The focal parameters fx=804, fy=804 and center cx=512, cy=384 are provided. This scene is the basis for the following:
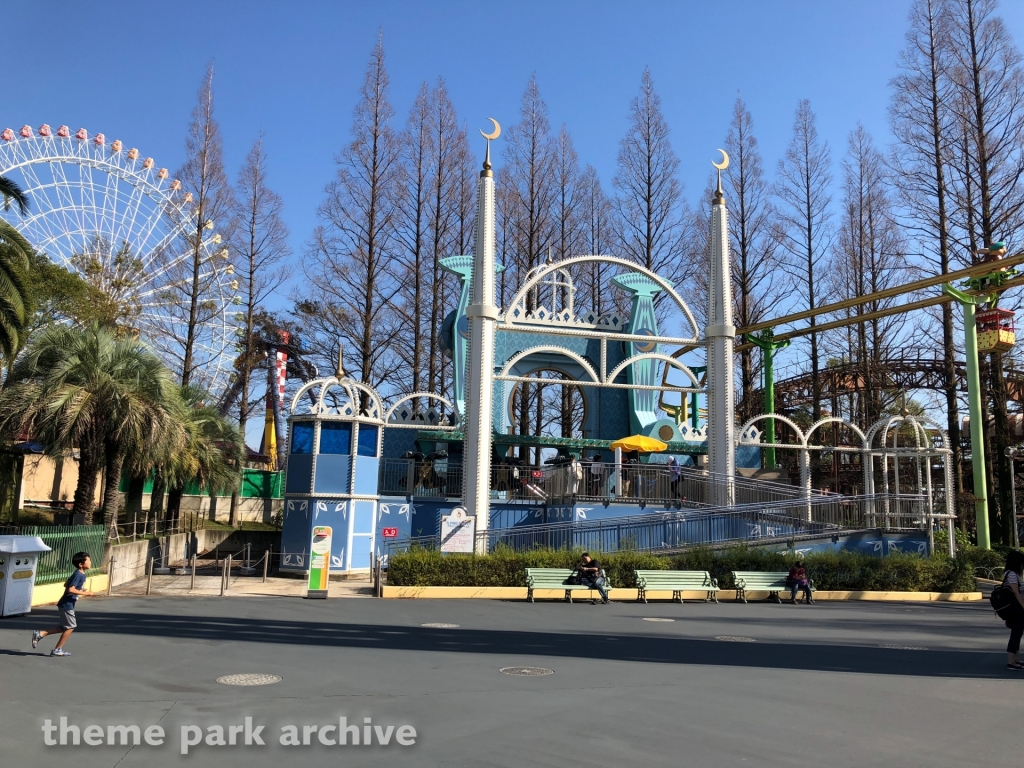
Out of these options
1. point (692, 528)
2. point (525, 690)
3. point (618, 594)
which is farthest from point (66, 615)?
point (692, 528)

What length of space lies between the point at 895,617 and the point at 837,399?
3309 cm

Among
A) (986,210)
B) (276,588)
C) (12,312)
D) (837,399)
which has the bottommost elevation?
(276,588)

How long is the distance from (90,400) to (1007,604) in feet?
62.1

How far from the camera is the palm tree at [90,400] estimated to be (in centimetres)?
1889

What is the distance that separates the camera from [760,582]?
1877 cm

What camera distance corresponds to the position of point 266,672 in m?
8.93

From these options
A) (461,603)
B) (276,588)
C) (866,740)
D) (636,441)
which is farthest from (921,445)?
(866,740)

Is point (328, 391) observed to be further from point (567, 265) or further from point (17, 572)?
point (17, 572)

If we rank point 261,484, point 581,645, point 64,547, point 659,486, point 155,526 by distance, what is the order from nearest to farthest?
point 581,645 → point 64,547 → point 659,486 → point 155,526 → point 261,484

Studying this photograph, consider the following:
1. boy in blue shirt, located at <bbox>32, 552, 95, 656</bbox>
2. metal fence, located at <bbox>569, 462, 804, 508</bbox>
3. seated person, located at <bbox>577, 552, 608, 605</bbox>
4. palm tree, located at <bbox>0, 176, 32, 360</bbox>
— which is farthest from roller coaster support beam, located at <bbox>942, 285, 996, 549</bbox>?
palm tree, located at <bbox>0, 176, 32, 360</bbox>

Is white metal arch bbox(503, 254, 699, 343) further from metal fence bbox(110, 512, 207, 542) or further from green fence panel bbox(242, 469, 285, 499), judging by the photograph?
green fence panel bbox(242, 469, 285, 499)

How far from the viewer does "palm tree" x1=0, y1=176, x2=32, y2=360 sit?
17.5 metres

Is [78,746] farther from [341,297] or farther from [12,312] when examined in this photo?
[341,297]

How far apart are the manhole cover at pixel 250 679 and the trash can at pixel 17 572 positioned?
6.74 metres
